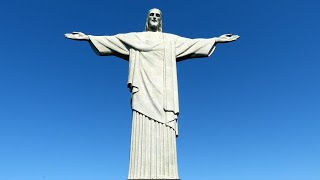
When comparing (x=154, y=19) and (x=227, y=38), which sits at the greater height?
(x=154, y=19)

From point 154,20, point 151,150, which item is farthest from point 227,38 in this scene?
point 151,150

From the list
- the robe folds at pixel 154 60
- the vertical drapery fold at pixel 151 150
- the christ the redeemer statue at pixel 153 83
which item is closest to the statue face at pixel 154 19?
the christ the redeemer statue at pixel 153 83

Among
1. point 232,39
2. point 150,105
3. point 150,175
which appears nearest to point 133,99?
point 150,105

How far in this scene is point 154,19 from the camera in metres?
15.1

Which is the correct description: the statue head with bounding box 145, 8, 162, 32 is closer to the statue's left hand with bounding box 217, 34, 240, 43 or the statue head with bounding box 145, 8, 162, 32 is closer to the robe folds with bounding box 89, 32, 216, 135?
the robe folds with bounding box 89, 32, 216, 135

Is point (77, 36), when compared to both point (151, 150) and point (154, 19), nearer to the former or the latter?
point (154, 19)

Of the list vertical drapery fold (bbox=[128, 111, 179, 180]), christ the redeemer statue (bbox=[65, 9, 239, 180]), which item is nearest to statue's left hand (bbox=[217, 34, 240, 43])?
christ the redeemer statue (bbox=[65, 9, 239, 180])

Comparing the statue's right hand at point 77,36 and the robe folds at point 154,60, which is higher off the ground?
the statue's right hand at point 77,36

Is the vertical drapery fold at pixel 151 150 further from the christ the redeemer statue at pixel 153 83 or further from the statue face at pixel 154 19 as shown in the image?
the statue face at pixel 154 19

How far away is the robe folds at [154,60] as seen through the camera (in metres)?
13.6

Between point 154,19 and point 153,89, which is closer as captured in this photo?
point 153,89

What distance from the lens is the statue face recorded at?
1511cm

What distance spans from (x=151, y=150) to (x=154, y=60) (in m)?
3.11

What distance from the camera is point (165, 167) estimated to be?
12930 millimetres
